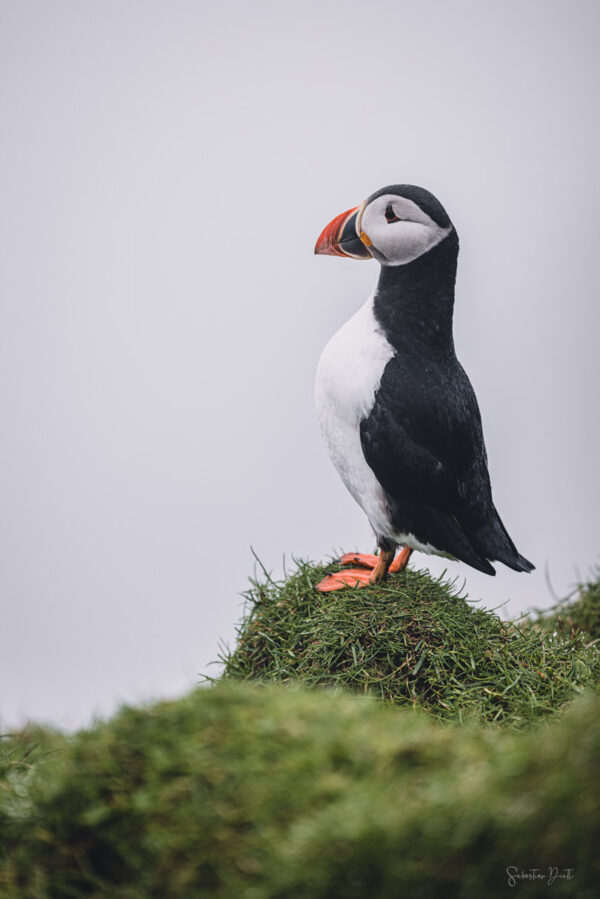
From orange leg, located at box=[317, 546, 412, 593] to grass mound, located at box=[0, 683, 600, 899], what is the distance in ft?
2.67

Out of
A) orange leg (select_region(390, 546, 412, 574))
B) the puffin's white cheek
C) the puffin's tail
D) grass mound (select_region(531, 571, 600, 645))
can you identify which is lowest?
grass mound (select_region(531, 571, 600, 645))

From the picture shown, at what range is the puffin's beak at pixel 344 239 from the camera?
6.82 ft

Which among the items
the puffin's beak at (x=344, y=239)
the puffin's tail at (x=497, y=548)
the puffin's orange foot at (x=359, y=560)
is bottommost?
the puffin's tail at (x=497, y=548)

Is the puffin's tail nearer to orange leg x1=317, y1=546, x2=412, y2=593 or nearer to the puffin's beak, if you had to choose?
orange leg x1=317, y1=546, x2=412, y2=593

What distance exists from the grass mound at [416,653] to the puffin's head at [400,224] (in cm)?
84

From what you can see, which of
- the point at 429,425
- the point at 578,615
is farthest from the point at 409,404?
the point at 578,615

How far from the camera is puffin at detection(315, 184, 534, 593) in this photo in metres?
1.96

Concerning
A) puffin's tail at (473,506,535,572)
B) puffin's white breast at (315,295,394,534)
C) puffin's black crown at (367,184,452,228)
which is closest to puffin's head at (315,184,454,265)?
puffin's black crown at (367,184,452,228)

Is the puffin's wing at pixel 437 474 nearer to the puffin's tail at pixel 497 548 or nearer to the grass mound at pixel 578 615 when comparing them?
the puffin's tail at pixel 497 548

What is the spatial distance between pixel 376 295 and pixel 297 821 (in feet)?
4.85

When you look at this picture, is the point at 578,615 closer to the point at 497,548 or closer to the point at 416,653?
the point at 497,548

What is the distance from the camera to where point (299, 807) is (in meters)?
0.91

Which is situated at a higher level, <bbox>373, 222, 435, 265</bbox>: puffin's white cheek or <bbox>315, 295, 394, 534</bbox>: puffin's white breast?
<bbox>373, 222, 435, 265</bbox>: puffin's white cheek

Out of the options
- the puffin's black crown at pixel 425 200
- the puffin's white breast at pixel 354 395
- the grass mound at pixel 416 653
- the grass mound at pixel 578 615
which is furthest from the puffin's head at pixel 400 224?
the grass mound at pixel 578 615
